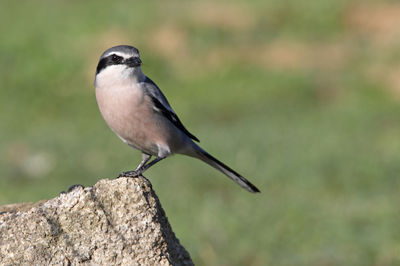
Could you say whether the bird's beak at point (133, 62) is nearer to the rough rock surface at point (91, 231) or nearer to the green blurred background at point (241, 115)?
the rough rock surface at point (91, 231)

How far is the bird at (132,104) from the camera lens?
18.9 feet

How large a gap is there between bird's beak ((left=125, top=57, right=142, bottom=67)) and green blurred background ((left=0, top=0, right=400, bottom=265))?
3872mm

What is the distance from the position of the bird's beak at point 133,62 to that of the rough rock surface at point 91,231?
1.35 meters

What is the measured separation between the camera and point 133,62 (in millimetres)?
5758

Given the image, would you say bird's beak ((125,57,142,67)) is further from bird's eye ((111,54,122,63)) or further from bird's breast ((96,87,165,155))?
bird's breast ((96,87,165,155))

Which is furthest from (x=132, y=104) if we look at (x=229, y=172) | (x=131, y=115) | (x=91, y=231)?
(x=91, y=231)

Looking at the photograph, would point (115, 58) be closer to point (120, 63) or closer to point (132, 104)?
point (120, 63)

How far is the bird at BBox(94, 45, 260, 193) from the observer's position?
5758mm

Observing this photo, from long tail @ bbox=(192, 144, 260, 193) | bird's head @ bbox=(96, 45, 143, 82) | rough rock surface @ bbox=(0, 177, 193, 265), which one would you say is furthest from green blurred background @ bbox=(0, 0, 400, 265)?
rough rock surface @ bbox=(0, 177, 193, 265)

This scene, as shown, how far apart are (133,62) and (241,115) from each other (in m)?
13.2

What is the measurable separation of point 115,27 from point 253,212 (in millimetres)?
13862

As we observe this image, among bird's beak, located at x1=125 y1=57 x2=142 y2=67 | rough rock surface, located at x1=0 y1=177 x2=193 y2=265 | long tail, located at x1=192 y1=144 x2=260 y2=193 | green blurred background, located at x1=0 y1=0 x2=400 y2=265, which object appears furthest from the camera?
green blurred background, located at x1=0 y1=0 x2=400 y2=265

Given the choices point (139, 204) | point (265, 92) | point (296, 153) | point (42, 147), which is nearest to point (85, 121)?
point (42, 147)

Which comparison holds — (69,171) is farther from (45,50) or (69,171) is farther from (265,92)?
(45,50)
